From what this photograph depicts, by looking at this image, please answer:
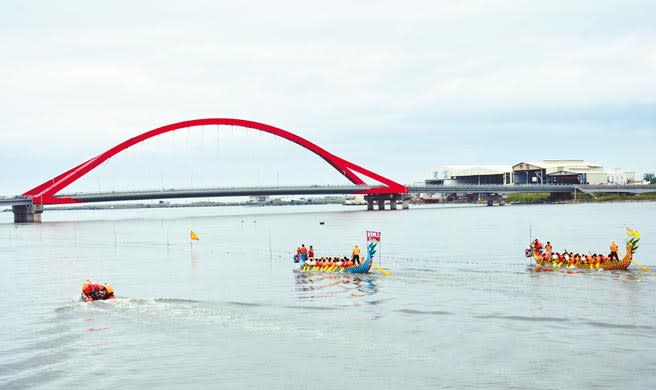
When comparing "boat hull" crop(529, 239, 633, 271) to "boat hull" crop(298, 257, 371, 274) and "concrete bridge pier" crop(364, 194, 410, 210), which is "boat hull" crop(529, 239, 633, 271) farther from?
"concrete bridge pier" crop(364, 194, 410, 210)

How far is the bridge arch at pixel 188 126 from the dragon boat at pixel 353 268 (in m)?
87.8

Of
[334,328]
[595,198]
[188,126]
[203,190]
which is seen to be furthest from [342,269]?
[595,198]

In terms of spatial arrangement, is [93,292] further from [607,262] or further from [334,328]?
[607,262]

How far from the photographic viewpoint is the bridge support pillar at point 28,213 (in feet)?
454

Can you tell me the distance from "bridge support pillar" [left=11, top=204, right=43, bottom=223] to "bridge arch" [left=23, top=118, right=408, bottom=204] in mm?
2603

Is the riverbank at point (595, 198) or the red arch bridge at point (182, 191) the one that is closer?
the red arch bridge at point (182, 191)

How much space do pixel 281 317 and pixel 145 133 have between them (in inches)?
4376

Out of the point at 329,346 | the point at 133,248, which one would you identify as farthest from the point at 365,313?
→ the point at 133,248

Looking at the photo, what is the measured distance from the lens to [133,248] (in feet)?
245

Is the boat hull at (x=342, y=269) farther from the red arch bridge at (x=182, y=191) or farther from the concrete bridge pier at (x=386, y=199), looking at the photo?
the concrete bridge pier at (x=386, y=199)

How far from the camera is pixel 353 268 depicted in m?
46.2

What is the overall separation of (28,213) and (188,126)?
34070 millimetres

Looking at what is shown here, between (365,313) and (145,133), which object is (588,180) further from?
(365,313)

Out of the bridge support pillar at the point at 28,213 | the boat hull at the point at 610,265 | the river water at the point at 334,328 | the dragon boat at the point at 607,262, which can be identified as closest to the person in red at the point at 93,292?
the river water at the point at 334,328
